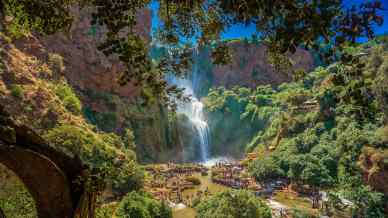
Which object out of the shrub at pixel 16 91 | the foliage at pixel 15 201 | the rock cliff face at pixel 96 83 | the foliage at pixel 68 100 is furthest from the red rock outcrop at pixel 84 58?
the foliage at pixel 15 201

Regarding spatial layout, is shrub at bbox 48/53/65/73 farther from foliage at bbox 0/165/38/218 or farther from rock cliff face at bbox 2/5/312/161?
foliage at bbox 0/165/38/218

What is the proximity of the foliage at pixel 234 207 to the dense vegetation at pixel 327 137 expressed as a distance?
5.10 meters

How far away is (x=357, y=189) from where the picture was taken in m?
19.9

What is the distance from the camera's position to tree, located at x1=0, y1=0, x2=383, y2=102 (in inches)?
86.0

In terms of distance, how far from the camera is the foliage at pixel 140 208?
14492mm

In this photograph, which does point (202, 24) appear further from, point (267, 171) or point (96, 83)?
point (96, 83)

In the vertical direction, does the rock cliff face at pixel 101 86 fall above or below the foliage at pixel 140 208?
above

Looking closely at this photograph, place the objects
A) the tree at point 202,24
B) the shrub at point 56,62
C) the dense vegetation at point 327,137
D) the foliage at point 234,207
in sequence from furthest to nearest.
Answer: the shrub at point 56,62 → the dense vegetation at point 327,137 → the foliage at point 234,207 → the tree at point 202,24

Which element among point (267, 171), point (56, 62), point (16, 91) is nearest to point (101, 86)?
point (56, 62)

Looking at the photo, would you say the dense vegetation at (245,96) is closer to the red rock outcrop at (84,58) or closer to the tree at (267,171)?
the tree at (267,171)

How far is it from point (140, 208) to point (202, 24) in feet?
40.6

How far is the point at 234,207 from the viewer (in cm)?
1505

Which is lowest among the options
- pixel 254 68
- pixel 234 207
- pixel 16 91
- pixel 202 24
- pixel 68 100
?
pixel 234 207

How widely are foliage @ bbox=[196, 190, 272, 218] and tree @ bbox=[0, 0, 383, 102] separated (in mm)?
12221
